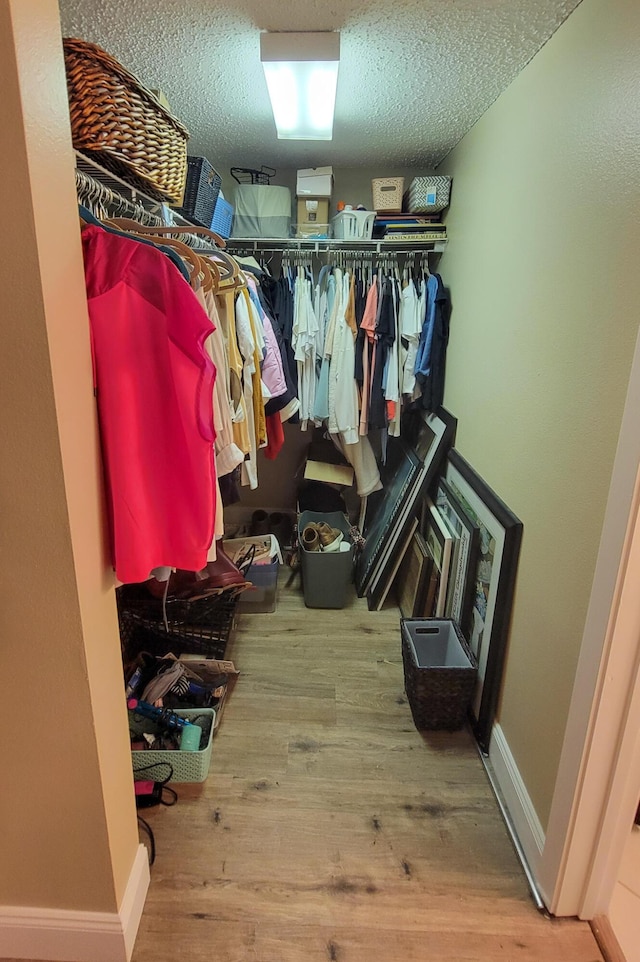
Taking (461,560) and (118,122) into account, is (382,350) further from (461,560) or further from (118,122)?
(118,122)

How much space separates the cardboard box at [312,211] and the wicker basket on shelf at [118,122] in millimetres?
1322

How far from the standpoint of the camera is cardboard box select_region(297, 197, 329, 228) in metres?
2.88

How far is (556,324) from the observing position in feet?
4.91

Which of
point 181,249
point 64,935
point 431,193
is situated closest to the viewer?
point 64,935

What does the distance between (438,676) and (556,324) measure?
1253 mm

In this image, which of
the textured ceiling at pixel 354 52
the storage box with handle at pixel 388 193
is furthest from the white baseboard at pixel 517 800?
the storage box with handle at pixel 388 193

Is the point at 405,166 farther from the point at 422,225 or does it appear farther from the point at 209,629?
the point at 209,629

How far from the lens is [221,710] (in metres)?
2.11

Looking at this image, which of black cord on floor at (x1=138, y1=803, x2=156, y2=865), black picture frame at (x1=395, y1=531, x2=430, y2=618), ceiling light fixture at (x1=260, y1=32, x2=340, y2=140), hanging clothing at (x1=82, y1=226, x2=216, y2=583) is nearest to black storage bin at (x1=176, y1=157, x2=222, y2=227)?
ceiling light fixture at (x1=260, y1=32, x2=340, y2=140)

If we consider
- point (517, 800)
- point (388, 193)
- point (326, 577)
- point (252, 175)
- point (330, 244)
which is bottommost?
point (517, 800)

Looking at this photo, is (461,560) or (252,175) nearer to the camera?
(461,560)

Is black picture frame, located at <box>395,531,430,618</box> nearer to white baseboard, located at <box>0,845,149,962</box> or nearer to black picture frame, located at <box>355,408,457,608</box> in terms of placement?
black picture frame, located at <box>355,408,457,608</box>

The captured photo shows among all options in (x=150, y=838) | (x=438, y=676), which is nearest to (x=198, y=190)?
(x=438, y=676)

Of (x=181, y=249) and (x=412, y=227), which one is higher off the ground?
(x=412, y=227)
